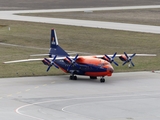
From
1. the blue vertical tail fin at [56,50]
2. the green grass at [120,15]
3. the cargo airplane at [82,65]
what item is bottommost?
the cargo airplane at [82,65]

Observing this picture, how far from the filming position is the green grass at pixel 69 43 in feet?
196

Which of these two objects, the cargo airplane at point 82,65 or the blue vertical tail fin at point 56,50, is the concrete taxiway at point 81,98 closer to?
the cargo airplane at point 82,65

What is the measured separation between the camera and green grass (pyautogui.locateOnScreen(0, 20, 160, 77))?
5969 cm

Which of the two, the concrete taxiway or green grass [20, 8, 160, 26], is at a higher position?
green grass [20, 8, 160, 26]

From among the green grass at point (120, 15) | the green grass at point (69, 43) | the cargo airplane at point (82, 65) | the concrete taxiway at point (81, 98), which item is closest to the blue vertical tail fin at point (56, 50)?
the cargo airplane at point (82, 65)

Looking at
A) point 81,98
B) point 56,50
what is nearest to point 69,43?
point 56,50

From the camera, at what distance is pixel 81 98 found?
1714 inches

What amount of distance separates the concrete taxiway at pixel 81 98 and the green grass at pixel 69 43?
5.13m

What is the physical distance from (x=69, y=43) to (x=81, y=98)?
3977cm

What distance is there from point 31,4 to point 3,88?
103 meters

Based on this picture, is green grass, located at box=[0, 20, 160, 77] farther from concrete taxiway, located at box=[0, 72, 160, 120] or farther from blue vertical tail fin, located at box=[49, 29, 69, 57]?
concrete taxiway, located at box=[0, 72, 160, 120]

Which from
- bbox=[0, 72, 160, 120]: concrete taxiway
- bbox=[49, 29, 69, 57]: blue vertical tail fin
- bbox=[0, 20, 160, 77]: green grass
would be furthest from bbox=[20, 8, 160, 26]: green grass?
bbox=[0, 72, 160, 120]: concrete taxiway

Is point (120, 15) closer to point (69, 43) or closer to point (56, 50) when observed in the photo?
point (69, 43)

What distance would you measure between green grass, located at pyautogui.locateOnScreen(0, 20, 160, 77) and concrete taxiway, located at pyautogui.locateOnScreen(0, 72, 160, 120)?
16.8 feet
